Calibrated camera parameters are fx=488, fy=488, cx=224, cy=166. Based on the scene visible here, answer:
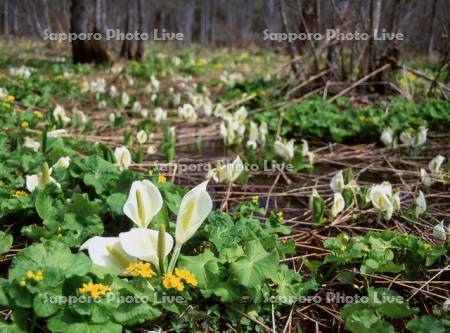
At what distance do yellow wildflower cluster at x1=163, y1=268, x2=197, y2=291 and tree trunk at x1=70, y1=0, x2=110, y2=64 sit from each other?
7.65m

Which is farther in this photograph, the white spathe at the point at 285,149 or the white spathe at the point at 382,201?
the white spathe at the point at 285,149

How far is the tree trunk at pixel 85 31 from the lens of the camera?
8.41m

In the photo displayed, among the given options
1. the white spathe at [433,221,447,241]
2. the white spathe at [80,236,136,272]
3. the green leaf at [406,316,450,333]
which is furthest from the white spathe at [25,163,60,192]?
the white spathe at [433,221,447,241]

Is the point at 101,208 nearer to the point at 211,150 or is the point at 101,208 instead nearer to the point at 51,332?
the point at 51,332

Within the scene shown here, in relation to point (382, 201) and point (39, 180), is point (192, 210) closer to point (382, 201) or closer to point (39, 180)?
point (39, 180)

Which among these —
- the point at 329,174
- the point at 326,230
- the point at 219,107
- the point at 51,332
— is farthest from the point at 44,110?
the point at 51,332

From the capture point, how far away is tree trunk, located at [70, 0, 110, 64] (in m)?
8.41

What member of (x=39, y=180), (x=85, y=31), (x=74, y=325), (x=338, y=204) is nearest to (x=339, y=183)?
(x=338, y=204)

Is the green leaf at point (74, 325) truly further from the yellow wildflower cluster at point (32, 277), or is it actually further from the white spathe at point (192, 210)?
the white spathe at point (192, 210)

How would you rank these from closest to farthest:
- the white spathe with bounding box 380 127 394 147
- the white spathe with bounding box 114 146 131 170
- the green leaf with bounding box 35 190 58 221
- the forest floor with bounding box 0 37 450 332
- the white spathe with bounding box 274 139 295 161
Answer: the forest floor with bounding box 0 37 450 332 → the green leaf with bounding box 35 190 58 221 → the white spathe with bounding box 114 146 131 170 → the white spathe with bounding box 274 139 295 161 → the white spathe with bounding box 380 127 394 147

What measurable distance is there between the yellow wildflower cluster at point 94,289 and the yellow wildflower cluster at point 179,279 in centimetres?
18

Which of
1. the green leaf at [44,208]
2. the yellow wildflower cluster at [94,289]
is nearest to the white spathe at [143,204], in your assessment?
the yellow wildflower cluster at [94,289]

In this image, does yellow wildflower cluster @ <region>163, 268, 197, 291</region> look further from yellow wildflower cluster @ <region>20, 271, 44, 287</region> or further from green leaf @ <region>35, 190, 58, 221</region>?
green leaf @ <region>35, 190, 58, 221</region>

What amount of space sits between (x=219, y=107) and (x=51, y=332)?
3.58 m
